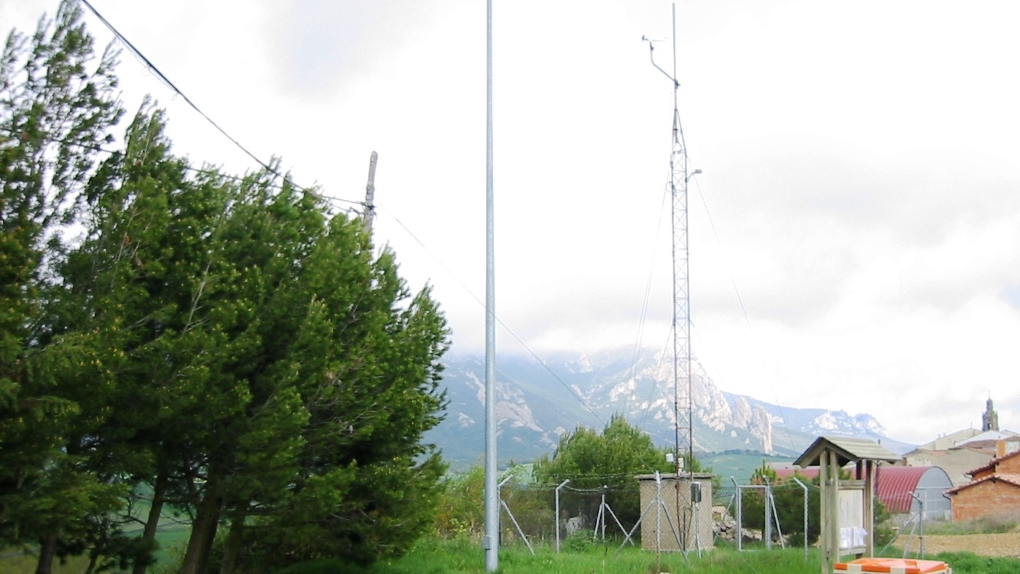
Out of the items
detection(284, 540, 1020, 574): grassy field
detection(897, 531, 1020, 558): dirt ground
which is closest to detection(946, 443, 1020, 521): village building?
detection(897, 531, 1020, 558): dirt ground

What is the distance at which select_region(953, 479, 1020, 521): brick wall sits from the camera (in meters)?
49.7

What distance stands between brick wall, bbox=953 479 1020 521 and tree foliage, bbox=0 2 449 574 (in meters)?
41.3

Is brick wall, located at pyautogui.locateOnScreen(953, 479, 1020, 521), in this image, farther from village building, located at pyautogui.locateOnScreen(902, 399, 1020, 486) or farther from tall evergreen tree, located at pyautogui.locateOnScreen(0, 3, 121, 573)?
tall evergreen tree, located at pyautogui.locateOnScreen(0, 3, 121, 573)

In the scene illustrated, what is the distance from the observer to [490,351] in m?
17.8

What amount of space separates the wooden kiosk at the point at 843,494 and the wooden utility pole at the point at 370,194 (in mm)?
8794

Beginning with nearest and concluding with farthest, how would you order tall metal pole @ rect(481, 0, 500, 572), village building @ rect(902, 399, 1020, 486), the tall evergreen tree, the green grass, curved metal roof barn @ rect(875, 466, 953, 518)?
the tall evergreen tree
tall metal pole @ rect(481, 0, 500, 572)
the green grass
curved metal roof barn @ rect(875, 466, 953, 518)
village building @ rect(902, 399, 1020, 486)

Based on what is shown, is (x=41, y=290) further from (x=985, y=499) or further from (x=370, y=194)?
(x=985, y=499)

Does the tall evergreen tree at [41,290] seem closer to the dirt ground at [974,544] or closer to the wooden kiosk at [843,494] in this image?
the wooden kiosk at [843,494]

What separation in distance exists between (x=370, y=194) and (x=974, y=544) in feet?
73.2

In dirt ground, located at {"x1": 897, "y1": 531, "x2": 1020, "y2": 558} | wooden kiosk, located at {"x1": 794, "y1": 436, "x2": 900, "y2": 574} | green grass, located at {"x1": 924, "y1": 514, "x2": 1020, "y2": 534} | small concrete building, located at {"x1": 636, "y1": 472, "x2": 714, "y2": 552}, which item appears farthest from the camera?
green grass, located at {"x1": 924, "y1": 514, "x2": 1020, "y2": 534}

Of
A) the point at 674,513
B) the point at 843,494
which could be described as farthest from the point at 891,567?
the point at 674,513

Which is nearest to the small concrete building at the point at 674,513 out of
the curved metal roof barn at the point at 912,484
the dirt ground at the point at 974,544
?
the dirt ground at the point at 974,544

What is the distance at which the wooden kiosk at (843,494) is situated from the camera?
1525cm

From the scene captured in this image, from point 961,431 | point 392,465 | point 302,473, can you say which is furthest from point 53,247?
point 961,431
